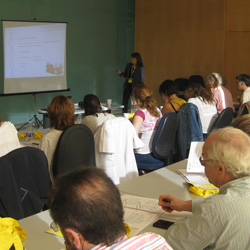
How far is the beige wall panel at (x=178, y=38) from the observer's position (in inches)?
411

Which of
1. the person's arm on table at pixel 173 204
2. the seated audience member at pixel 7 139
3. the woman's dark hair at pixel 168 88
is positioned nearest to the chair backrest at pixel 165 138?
the woman's dark hair at pixel 168 88

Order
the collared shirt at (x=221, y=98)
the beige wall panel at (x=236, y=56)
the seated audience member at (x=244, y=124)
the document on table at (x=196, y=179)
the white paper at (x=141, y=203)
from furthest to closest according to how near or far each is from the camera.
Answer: the beige wall panel at (x=236, y=56), the collared shirt at (x=221, y=98), the document on table at (x=196, y=179), the seated audience member at (x=244, y=124), the white paper at (x=141, y=203)

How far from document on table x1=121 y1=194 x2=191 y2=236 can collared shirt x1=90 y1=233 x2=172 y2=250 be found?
68cm

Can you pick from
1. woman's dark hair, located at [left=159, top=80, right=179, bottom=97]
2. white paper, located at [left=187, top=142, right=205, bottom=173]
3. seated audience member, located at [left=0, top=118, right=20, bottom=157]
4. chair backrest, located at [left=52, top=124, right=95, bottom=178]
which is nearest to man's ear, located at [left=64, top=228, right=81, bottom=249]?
white paper, located at [left=187, top=142, right=205, bottom=173]

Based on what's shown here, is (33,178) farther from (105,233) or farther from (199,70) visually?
(199,70)

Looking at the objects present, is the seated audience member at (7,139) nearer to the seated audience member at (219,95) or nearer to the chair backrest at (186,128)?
the chair backrest at (186,128)

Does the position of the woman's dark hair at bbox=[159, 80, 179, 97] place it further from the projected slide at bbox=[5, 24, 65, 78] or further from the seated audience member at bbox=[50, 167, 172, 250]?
the seated audience member at bbox=[50, 167, 172, 250]

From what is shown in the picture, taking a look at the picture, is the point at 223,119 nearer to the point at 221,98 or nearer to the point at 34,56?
the point at 221,98

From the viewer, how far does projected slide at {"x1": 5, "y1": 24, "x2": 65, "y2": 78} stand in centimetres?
829

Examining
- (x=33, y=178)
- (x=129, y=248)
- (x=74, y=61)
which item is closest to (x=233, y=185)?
(x=129, y=248)

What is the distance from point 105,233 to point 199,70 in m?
9.84

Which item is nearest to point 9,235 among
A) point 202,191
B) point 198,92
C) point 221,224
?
point 221,224

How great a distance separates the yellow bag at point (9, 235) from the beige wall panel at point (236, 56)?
355 inches

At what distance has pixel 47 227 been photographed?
210 cm
